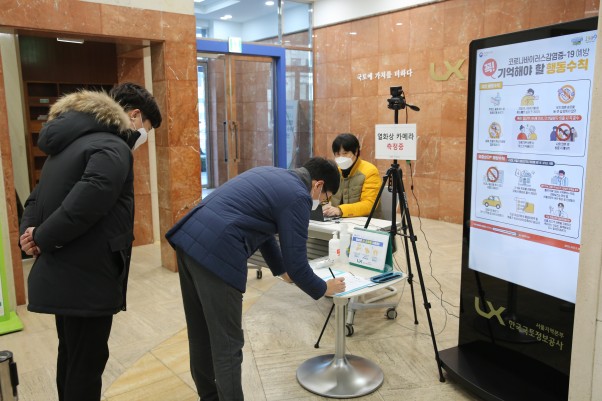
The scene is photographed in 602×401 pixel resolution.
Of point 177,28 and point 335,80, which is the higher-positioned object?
point 177,28

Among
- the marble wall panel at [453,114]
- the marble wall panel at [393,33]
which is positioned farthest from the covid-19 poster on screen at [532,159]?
the marble wall panel at [393,33]

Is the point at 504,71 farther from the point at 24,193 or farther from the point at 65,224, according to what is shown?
the point at 24,193

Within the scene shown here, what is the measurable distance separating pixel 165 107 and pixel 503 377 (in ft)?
11.3

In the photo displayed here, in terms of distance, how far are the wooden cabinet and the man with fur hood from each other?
3627mm

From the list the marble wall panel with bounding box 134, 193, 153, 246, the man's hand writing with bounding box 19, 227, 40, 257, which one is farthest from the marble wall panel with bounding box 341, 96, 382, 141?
the man's hand writing with bounding box 19, 227, 40, 257

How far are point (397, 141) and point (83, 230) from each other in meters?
2.06

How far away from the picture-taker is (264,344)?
10.7 feet

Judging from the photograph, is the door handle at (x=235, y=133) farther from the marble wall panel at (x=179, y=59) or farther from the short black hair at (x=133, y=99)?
the short black hair at (x=133, y=99)

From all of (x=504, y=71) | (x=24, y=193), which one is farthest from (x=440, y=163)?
(x=24, y=193)

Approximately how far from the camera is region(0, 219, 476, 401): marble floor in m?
2.72

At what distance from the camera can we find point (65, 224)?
1.80 metres

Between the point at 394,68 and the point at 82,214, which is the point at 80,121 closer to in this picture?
the point at 82,214

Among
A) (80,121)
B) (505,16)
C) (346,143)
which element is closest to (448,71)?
(505,16)

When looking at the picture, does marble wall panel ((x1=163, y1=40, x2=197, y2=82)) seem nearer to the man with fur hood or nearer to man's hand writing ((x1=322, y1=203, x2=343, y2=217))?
man's hand writing ((x1=322, y1=203, x2=343, y2=217))
